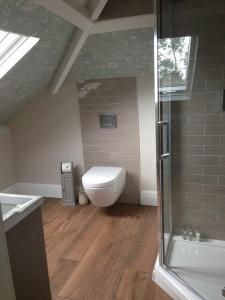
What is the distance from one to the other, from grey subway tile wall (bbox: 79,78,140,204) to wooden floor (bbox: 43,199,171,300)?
0.45 meters

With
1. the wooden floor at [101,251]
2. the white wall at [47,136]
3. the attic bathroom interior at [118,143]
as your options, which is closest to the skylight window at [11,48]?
the attic bathroom interior at [118,143]

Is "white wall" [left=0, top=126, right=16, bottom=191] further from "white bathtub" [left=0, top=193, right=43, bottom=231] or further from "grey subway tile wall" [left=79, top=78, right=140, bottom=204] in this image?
"white bathtub" [left=0, top=193, right=43, bottom=231]

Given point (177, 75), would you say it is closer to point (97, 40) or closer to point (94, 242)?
point (97, 40)

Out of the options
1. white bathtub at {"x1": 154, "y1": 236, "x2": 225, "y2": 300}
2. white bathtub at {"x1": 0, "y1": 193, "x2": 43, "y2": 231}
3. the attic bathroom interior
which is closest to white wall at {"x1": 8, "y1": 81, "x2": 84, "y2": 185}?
the attic bathroom interior

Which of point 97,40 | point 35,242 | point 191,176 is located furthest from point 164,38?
point 35,242

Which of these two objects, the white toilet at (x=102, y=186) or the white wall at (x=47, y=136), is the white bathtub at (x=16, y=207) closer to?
the white toilet at (x=102, y=186)

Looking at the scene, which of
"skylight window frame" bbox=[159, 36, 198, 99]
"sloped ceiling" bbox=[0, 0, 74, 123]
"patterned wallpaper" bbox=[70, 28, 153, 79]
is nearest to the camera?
"sloped ceiling" bbox=[0, 0, 74, 123]

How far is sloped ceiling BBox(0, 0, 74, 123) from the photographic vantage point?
5.47 feet

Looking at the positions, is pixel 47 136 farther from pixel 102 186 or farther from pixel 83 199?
pixel 102 186

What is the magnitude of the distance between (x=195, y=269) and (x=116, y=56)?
196 cm

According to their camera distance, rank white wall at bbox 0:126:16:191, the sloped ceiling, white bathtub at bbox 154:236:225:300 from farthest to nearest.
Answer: white wall at bbox 0:126:16:191, white bathtub at bbox 154:236:225:300, the sloped ceiling

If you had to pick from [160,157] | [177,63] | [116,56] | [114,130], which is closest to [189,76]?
[177,63]

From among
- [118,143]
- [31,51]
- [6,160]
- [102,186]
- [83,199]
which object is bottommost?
[83,199]

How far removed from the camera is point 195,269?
1.98 metres
